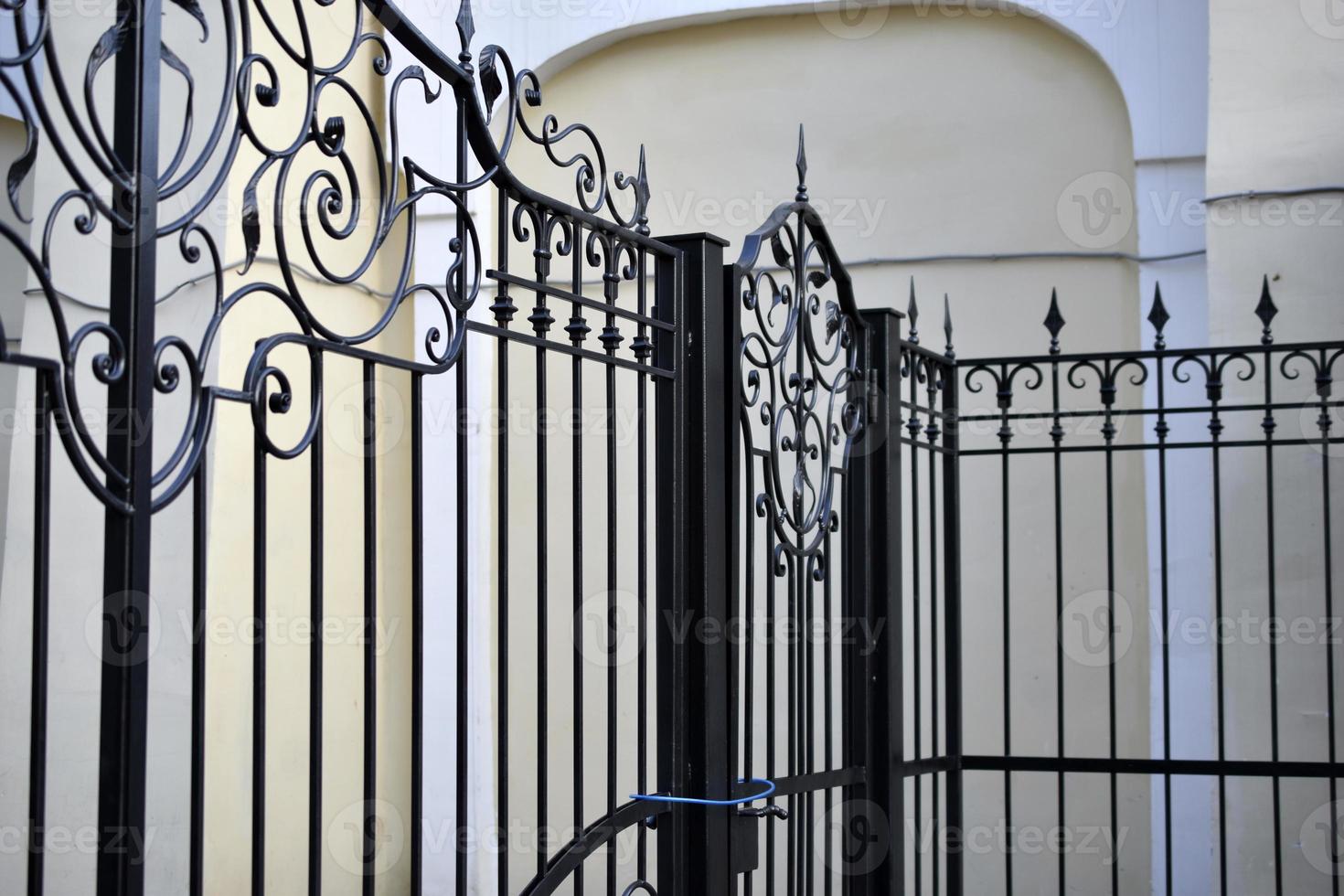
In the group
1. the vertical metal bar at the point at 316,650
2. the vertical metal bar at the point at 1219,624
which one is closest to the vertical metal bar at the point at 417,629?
the vertical metal bar at the point at 316,650

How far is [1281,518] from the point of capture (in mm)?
4418

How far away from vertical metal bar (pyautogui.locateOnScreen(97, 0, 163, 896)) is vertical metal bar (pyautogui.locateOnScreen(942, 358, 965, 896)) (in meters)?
3.04

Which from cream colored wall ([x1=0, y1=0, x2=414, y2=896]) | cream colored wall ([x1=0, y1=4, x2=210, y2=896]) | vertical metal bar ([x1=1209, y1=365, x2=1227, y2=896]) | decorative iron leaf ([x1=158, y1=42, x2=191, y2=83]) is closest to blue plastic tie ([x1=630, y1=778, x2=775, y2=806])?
decorative iron leaf ([x1=158, y1=42, x2=191, y2=83])

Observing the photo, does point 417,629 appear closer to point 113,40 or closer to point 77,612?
point 113,40

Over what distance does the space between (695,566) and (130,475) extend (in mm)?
1407

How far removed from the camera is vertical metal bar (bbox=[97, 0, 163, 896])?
136cm

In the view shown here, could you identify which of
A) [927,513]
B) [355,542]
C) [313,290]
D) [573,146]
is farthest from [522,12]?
[927,513]

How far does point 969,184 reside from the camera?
559 cm

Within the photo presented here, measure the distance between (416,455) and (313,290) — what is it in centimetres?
406

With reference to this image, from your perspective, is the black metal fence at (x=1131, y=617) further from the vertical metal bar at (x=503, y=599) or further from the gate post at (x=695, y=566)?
the vertical metal bar at (x=503, y=599)

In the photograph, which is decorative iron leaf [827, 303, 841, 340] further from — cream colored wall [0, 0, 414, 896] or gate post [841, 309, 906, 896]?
cream colored wall [0, 0, 414, 896]

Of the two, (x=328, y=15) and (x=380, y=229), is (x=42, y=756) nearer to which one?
(x=380, y=229)

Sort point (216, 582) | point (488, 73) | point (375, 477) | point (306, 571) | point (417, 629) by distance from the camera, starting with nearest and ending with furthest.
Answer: point (417, 629) → point (375, 477) → point (488, 73) → point (216, 582) → point (306, 571)

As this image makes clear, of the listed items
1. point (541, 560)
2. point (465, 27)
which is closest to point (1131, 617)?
point (541, 560)
